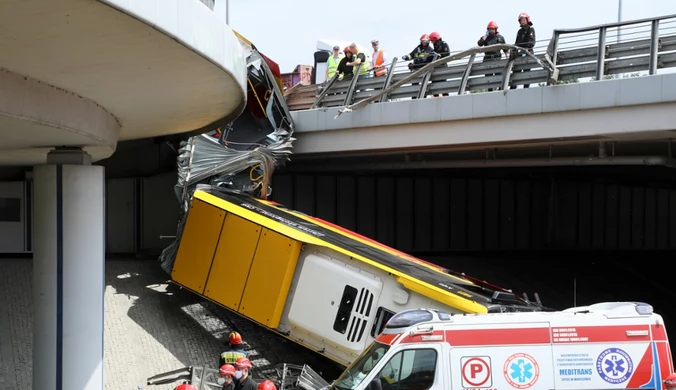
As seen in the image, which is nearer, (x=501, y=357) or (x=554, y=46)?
(x=501, y=357)

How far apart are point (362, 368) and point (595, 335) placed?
2773 millimetres

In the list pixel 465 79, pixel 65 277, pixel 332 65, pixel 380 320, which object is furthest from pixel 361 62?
pixel 65 277

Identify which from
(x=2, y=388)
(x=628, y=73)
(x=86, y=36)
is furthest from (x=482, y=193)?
(x=86, y=36)

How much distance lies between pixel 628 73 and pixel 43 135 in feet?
32.8

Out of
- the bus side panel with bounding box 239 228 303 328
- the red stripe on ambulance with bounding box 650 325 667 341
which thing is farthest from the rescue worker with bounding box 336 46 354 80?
the red stripe on ambulance with bounding box 650 325 667 341

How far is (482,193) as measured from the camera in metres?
27.6

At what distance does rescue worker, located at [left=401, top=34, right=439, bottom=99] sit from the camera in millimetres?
17562

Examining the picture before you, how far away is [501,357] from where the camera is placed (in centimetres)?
917

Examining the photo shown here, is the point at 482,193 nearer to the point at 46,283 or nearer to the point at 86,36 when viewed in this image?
the point at 46,283

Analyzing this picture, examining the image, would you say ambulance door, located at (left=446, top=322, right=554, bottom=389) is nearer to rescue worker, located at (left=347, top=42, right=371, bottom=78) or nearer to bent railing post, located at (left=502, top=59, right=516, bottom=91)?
bent railing post, located at (left=502, top=59, right=516, bottom=91)

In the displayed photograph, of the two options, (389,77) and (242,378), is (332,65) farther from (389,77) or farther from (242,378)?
(242,378)

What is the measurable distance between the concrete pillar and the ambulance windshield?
3.55m

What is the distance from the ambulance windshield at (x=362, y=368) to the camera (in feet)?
30.9

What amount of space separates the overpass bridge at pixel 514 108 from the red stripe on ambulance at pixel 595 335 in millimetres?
5511
